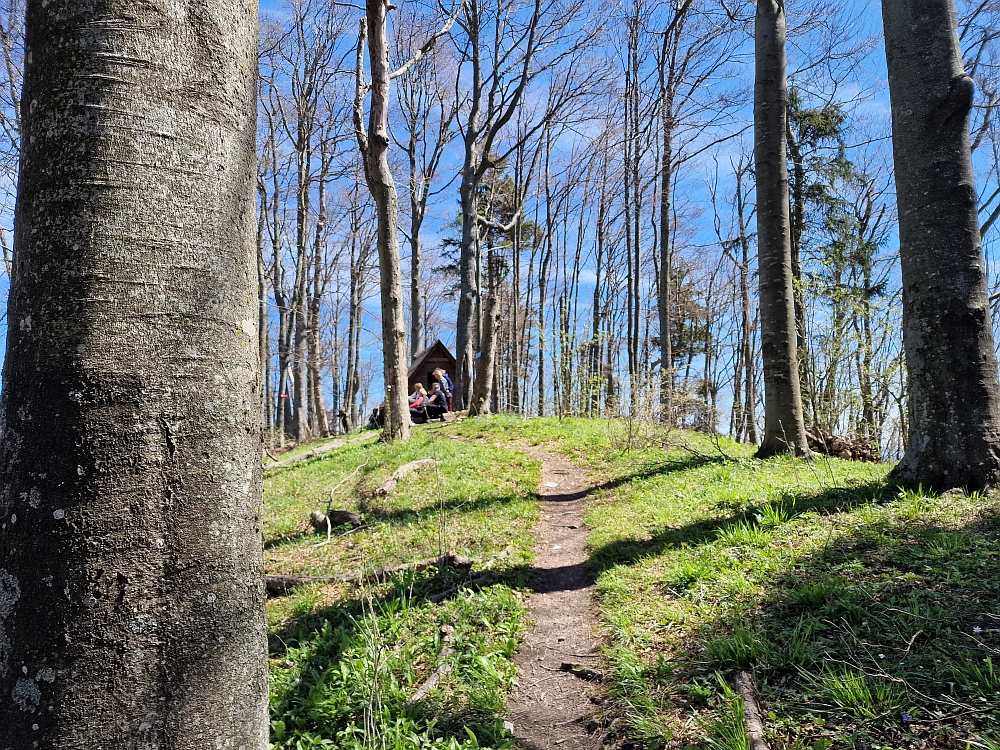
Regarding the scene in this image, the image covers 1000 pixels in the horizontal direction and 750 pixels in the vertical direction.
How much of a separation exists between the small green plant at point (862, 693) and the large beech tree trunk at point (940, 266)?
2.81m

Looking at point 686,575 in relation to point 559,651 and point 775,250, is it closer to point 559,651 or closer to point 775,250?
point 559,651

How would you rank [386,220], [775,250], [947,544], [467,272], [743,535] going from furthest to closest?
[467,272]
[386,220]
[775,250]
[743,535]
[947,544]

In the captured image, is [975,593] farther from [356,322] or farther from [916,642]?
Result: [356,322]

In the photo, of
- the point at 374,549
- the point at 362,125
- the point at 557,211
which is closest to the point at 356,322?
the point at 557,211

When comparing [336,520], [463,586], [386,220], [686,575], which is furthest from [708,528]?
[386,220]

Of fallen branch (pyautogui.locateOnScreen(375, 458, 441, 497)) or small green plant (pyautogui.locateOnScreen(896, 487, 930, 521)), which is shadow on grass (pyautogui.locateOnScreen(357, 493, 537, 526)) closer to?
fallen branch (pyautogui.locateOnScreen(375, 458, 441, 497))

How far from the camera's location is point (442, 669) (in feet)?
9.77

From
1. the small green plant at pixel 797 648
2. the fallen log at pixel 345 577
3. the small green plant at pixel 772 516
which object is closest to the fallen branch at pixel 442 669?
the fallen log at pixel 345 577

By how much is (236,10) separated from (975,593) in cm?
395

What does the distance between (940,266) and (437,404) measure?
13.2 metres

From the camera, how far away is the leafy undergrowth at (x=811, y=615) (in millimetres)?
2066

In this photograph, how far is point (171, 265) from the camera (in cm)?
130

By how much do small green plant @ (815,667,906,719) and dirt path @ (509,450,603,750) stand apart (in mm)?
1044

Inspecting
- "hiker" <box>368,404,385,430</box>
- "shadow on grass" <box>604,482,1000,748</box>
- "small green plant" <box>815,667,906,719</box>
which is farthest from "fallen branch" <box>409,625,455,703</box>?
"hiker" <box>368,404,385,430</box>
